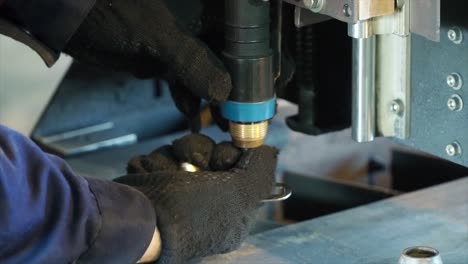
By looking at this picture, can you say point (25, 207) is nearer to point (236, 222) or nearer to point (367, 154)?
point (236, 222)

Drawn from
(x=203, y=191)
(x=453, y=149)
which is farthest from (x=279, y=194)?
(x=453, y=149)

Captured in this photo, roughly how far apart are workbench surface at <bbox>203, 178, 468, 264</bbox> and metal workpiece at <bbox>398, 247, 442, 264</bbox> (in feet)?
0.23

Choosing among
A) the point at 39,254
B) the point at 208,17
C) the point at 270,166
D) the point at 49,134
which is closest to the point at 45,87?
the point at 49,134

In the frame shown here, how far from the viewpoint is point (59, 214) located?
1.01m

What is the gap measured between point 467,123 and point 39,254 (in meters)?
0.50

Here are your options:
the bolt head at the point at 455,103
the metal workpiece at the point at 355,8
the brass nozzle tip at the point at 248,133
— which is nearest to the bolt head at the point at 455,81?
the bolt head at the point at 455,103

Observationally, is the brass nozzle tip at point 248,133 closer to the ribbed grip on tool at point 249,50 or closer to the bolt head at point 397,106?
the ribbed grip on tool at point 249,50

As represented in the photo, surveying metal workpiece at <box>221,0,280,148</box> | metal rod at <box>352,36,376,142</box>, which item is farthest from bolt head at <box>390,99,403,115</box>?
metal workpiece at <box>221,0,280,148</box>

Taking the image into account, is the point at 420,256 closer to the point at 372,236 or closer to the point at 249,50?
the point at 372,236

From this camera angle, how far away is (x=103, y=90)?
186cm

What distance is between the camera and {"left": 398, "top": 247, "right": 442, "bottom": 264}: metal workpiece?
3.83 feet

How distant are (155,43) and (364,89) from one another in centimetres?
26

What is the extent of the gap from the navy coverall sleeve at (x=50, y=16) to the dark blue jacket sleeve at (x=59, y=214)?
0.16 metres

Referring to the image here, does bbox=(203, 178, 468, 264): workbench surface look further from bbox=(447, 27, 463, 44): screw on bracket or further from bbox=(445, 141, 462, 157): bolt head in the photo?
bbox=(447, 27, 463, 44): screw on bracket
